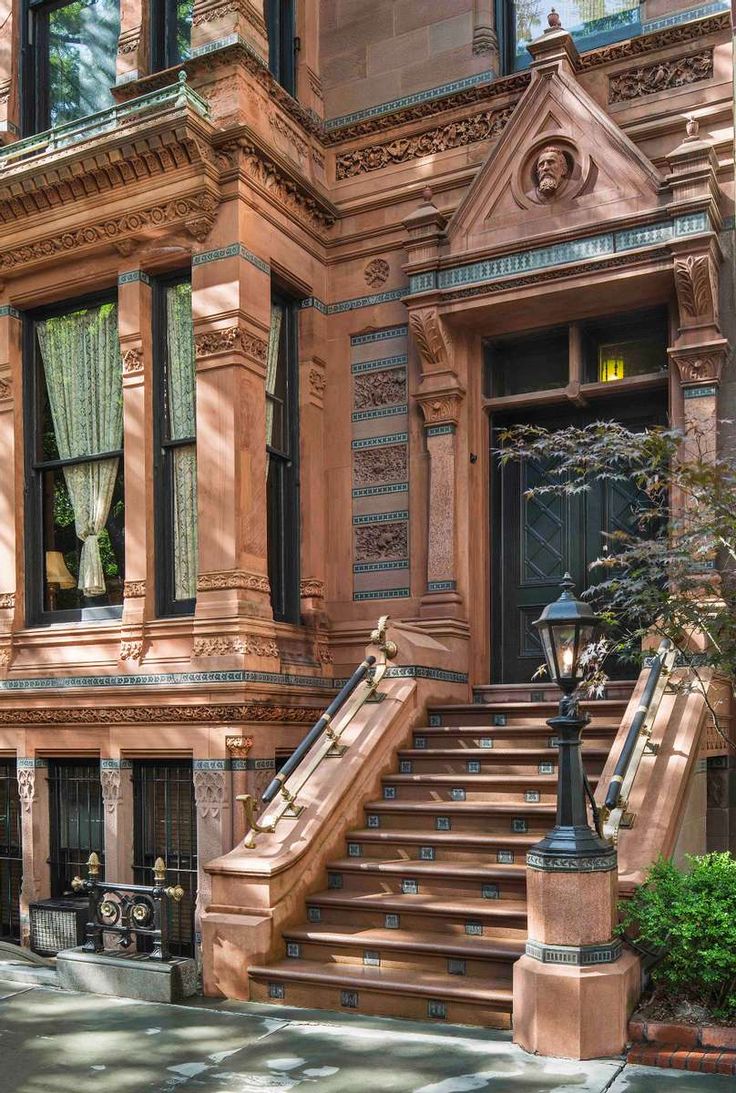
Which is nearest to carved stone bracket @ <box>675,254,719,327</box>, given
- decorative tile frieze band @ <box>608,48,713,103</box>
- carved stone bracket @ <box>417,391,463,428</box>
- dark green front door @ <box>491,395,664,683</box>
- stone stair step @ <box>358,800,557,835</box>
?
dark green front door @ <box>491,395,664,683</box>

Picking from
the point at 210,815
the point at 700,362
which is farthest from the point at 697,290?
the point at 210,815

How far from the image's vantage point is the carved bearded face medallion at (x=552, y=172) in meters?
10.8

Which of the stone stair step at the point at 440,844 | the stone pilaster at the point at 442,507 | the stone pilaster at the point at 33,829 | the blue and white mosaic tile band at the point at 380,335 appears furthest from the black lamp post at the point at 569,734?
the stone pilaster at the point at 33,829

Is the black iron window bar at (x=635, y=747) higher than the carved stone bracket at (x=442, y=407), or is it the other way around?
the carved stone bracket at (x=442, y=407)

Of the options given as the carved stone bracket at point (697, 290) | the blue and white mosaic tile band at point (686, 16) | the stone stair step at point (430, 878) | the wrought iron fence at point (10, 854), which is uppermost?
the blue and white mosaic tile band at point (686, 16)

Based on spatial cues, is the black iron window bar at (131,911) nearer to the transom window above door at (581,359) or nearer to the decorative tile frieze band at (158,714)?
the decorative tile frieze band at (158,714)

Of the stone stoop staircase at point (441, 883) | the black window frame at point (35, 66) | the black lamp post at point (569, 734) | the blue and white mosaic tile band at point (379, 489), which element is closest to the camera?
the black lamp post at point (569, 734)

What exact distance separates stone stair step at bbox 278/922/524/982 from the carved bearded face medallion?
691 centimetres

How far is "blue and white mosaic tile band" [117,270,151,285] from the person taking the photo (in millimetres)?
11320

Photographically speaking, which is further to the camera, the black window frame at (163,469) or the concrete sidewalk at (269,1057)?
the black window frame at (163,469)

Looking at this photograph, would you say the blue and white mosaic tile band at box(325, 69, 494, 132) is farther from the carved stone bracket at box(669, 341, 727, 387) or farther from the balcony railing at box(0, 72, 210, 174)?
the carved stone bracket at box(669, 341, 727, 387)

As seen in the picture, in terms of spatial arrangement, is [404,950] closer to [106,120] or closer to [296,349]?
[296,349]

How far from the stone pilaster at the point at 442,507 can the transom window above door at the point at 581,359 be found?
57 cm

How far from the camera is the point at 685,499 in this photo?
9.95 m
